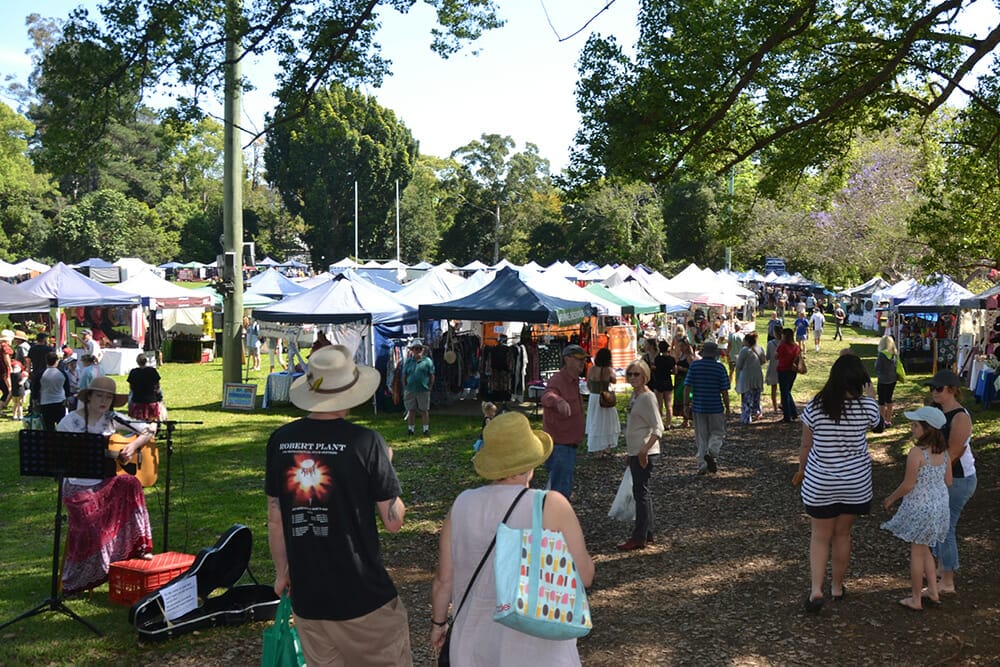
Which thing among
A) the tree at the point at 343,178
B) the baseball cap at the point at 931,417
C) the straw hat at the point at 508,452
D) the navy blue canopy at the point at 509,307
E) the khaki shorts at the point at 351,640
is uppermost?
the tree at the point at 343,178

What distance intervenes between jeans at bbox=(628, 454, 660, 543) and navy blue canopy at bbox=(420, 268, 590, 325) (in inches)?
323

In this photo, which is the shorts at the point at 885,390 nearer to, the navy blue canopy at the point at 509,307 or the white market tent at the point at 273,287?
the navy blue canopy at the point at 509,307

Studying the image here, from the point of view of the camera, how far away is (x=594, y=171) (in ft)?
39.5

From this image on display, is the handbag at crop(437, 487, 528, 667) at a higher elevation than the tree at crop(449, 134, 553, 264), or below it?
below

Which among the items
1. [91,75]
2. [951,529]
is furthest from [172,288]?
[951,529]

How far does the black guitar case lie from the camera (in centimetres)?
642

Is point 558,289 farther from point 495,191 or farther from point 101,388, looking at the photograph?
point 495,191

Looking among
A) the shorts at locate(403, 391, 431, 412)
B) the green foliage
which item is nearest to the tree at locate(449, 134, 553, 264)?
the green foliage

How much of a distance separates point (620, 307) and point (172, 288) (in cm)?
1363

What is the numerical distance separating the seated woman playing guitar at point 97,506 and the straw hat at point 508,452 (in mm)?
4570

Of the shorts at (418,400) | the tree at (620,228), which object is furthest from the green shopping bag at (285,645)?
the tree at (620,228)

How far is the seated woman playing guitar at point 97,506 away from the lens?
7.34 m

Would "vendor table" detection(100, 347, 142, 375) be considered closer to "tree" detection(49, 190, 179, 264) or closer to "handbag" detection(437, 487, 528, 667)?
"handbag" detection(437, 487, 528, 667)

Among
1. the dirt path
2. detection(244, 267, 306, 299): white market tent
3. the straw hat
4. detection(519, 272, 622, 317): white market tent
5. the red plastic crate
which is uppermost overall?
detection(244, 267, 306, 299): white market tent
